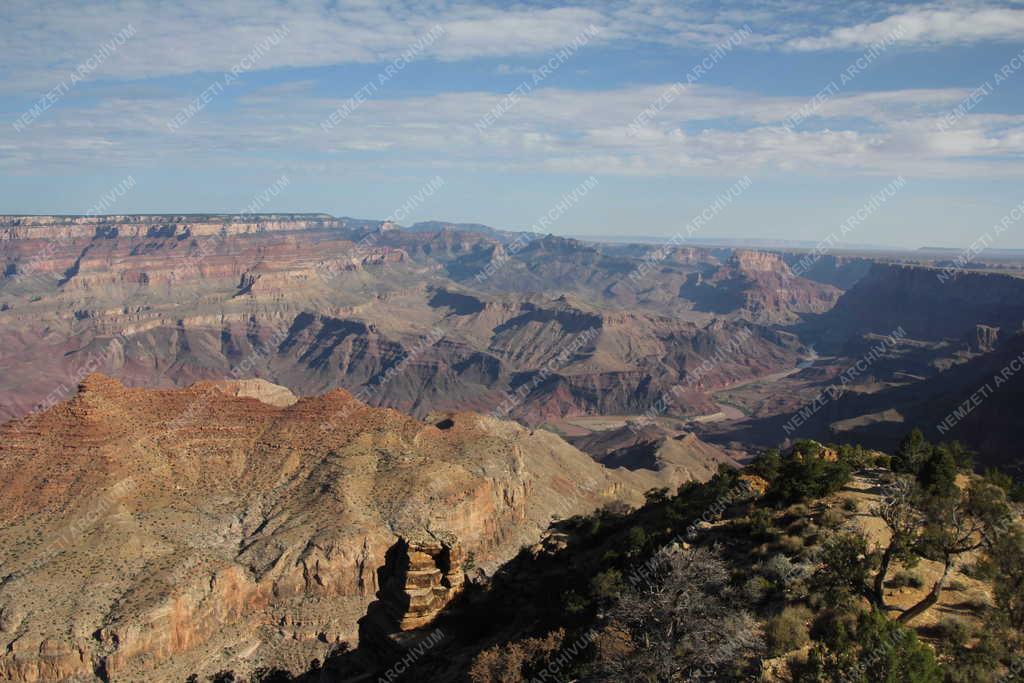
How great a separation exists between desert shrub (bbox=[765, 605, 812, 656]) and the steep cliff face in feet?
67.2

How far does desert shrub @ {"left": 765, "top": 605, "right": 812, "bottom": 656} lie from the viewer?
2330cm

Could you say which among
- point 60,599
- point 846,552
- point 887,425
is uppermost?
point 846,552

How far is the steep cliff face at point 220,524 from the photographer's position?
48938 mm

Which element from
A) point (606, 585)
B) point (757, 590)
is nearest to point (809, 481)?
point (757, 590)

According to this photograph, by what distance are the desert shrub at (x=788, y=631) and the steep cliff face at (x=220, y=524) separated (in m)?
20.5

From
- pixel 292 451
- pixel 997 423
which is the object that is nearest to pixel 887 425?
pixel 997 423

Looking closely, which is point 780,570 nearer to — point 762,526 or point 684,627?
point 762,526

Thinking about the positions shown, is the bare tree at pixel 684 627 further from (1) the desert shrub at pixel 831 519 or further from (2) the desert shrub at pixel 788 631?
(1) the desert shrub at pixel 831 519

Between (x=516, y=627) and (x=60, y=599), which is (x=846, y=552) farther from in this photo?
(x=60, y=599)

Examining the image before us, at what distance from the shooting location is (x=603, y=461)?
499 feet

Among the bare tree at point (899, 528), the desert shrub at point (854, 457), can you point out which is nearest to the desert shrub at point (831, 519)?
the bare tree at point (899, 528)

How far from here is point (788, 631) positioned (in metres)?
23.6

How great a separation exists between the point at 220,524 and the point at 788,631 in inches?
2080

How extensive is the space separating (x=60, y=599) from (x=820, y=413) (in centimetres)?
19492
